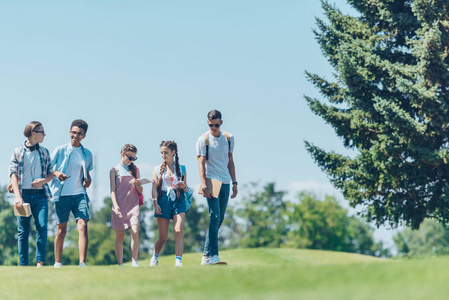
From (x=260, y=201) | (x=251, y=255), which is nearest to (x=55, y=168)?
(x=251, y=255)

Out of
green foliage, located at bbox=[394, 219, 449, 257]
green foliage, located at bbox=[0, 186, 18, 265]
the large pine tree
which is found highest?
the large pine tree

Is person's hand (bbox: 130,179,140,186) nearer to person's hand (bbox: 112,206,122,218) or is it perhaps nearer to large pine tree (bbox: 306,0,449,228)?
person's hand (bbox: 112,206,122,218)

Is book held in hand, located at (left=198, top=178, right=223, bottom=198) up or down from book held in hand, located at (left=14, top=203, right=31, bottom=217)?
up

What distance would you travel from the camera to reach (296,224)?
7144 centimetres

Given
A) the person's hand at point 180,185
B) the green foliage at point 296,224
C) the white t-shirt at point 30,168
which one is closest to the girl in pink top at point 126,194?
the person's hand at point 180,185

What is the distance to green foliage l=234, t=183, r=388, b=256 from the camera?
70.2 meters

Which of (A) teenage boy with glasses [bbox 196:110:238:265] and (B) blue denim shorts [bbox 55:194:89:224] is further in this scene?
(B) blue denim shorts [bbox 55:194:89:224]

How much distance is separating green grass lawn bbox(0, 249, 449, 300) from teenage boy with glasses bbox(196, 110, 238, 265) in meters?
2.34

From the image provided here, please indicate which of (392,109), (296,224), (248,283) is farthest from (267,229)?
(248,283)

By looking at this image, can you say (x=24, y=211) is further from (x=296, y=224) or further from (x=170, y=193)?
(x=296, y=224)

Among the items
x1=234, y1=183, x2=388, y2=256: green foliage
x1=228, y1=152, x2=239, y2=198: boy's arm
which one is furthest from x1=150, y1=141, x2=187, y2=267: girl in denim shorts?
x1=234, y1=183, x2=388, y2=256: green foliage

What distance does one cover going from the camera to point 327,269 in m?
6.46

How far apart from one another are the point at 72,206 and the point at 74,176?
1.61ft

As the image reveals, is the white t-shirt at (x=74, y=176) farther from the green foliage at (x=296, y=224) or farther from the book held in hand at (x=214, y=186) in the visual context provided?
the green foliage at (x=296, y=224)
